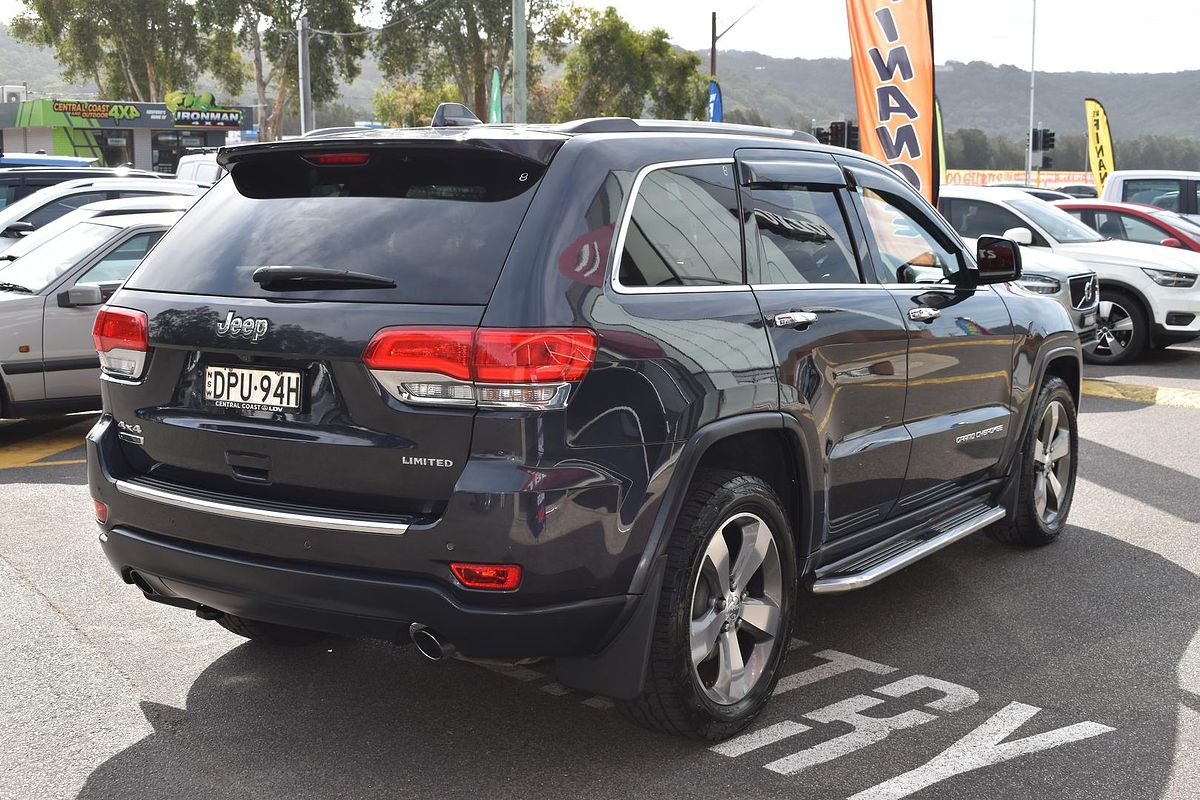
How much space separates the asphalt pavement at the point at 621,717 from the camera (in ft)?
12.2

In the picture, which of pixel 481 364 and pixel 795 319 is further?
pixel 795 319

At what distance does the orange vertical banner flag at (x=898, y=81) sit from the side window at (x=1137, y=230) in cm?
393

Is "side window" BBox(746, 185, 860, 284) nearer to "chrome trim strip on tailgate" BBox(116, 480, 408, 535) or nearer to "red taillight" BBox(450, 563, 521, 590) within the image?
"red taillight" BBox(450, 563, 521, 590)

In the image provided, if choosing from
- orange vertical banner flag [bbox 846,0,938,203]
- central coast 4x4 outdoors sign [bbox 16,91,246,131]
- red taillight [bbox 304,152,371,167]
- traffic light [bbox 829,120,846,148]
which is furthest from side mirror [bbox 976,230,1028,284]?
central coast 4x4 outdoors sign [bbox 16,91,246,131]

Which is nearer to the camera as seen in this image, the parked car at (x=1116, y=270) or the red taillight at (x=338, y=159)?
the red taillight at (x=338, y=159)

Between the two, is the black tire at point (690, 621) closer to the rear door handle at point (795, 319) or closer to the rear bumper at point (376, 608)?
the rear bumper at point (376, 608)

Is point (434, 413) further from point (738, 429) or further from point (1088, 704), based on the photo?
point (1088, 704)

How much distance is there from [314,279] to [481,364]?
61cm

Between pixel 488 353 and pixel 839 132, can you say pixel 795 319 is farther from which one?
pixel 839 132

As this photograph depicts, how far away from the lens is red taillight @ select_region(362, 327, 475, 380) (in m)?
3.33

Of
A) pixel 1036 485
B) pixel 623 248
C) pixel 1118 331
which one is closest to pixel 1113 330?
pixel 1118 331

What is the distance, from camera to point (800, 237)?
176 inches

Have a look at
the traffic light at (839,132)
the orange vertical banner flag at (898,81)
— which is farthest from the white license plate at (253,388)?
the traffic light at (839,132)

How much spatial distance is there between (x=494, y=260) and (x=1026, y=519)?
3670 millimetres
